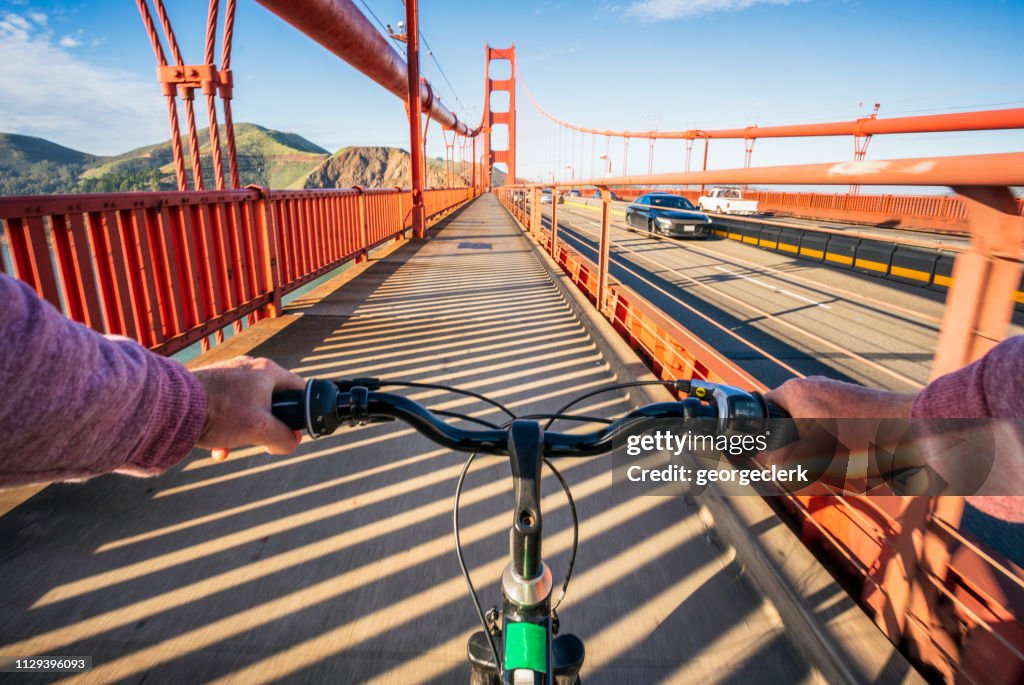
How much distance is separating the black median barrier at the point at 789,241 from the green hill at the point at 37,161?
50.6 m

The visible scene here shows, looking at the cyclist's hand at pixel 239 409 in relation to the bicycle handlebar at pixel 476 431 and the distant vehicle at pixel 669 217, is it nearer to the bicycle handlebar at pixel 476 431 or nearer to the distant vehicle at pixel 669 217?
the bicycle handlebar at pixel 476 431

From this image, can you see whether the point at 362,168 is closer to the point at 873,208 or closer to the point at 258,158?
the point at 258,158

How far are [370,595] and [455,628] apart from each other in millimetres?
338

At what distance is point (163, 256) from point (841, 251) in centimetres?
1389

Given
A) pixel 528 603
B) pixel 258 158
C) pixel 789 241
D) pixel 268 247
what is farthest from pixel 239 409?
pixel 258 158

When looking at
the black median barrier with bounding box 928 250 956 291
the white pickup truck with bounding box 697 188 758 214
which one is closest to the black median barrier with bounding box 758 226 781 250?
the black median barrier with bounding box 928 250 956 291

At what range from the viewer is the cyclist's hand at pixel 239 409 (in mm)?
908

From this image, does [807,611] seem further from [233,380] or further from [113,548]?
[113,548]

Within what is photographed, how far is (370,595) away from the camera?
1.79 meters

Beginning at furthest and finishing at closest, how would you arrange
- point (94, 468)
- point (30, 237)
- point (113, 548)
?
point (30, 237) < point (113, 548) < point (94, 468)

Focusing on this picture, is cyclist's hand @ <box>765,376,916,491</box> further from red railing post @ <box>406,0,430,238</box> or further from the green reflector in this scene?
red railing post @ <box>406,0,430,238</box>

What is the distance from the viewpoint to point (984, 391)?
837 mm

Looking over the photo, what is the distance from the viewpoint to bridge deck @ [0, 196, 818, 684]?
155 cm

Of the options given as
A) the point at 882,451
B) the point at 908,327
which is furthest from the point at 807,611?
the point at 908,327
